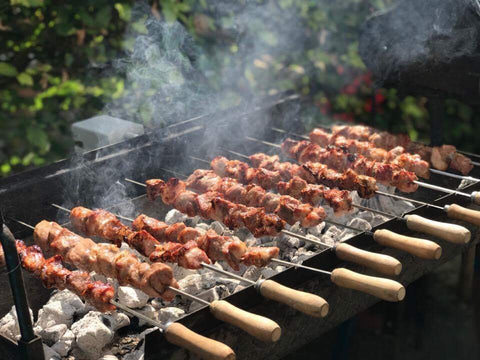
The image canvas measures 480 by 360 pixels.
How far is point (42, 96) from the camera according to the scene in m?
5.85

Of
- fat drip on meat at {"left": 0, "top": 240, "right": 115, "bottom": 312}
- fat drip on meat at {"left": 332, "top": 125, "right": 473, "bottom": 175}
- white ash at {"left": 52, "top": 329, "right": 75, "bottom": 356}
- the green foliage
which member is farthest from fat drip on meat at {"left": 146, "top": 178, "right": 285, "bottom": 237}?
the green foliage

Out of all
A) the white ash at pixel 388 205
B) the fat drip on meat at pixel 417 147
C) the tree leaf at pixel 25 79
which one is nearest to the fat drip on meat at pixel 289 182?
the white ash at pixel 388 205

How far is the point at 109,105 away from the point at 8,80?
944mm

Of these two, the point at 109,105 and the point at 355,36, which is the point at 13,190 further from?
the point at 355,36

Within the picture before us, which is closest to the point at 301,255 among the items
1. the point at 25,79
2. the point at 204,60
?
the point at 204,60

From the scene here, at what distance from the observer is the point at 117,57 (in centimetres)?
618

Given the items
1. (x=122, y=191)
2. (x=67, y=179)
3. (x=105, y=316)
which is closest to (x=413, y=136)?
(x=122, y=191)

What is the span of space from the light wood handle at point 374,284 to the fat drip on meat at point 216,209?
0.79 meters

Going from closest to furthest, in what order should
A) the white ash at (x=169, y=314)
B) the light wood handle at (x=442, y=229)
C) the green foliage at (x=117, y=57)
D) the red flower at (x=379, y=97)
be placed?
the light wood handle at (x=442, y=229) < the white ash at (x=169, y=314) < the green foliage at (x=117, y=57) < the red flower at (x=379, y=97)

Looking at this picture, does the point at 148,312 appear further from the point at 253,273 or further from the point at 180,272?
the point at 253,273

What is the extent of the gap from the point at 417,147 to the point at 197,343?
288 cm

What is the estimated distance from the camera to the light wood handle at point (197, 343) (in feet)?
7.81

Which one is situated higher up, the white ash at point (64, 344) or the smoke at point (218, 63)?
the smoke at point (218, 63)

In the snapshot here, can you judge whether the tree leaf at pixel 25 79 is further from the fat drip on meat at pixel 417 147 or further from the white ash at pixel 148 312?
the white ash at pixel 148 312
